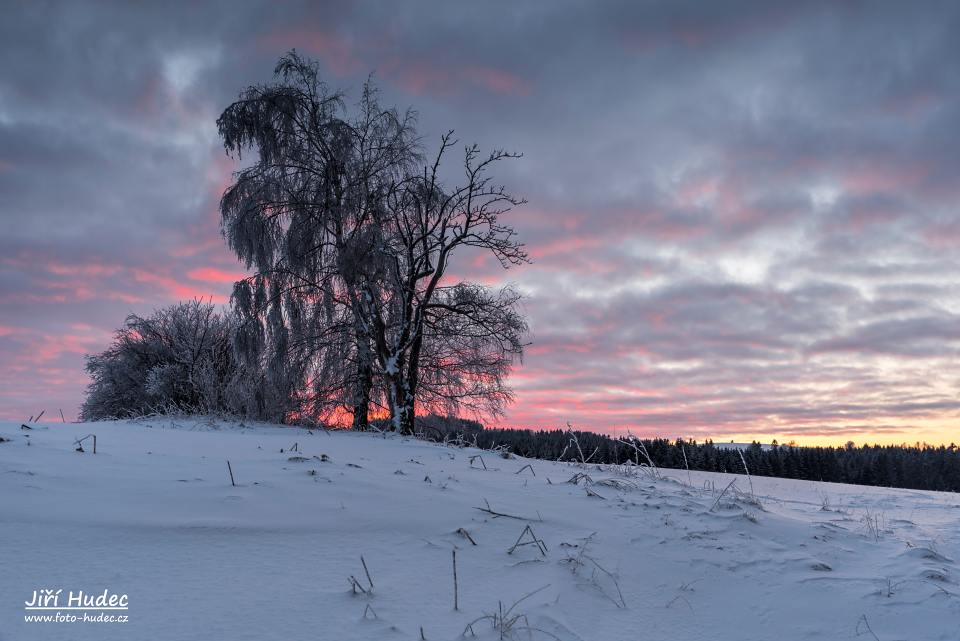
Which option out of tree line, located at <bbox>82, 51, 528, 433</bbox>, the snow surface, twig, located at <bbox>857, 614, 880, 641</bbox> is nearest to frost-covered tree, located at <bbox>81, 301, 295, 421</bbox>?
tree line, located at <bbox>82, 51, 528, 433</bbox>

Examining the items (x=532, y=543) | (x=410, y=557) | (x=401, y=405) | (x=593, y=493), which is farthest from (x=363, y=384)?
(x=410, y=557)

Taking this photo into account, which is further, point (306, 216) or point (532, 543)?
point (306, 216)

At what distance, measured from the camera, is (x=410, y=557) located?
3.15m

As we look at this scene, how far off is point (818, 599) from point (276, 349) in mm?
11709

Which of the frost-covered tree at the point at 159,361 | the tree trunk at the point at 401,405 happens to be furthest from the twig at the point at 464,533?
the frost-covered tree at the point at 159,361

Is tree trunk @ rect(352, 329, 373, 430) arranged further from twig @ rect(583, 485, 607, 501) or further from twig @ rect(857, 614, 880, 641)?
twig @ rect(857, 614, 880, 641)

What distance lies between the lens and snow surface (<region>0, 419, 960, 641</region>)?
8.21ft

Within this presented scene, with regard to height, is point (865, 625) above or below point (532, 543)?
below

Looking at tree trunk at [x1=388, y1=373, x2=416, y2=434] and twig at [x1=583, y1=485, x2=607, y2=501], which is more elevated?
tree trunk at [x1=388, y1=373, x2=416, y2=434]

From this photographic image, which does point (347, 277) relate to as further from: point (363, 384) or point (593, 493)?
point (593, 493)

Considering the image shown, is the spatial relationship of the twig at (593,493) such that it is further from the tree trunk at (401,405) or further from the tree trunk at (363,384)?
the tree trunk at (363,384)

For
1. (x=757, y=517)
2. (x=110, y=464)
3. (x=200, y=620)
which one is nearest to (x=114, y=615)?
(x=200, y=620)

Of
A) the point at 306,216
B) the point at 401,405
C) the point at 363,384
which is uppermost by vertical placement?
the point at 306,216

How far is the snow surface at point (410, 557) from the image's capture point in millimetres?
2504
